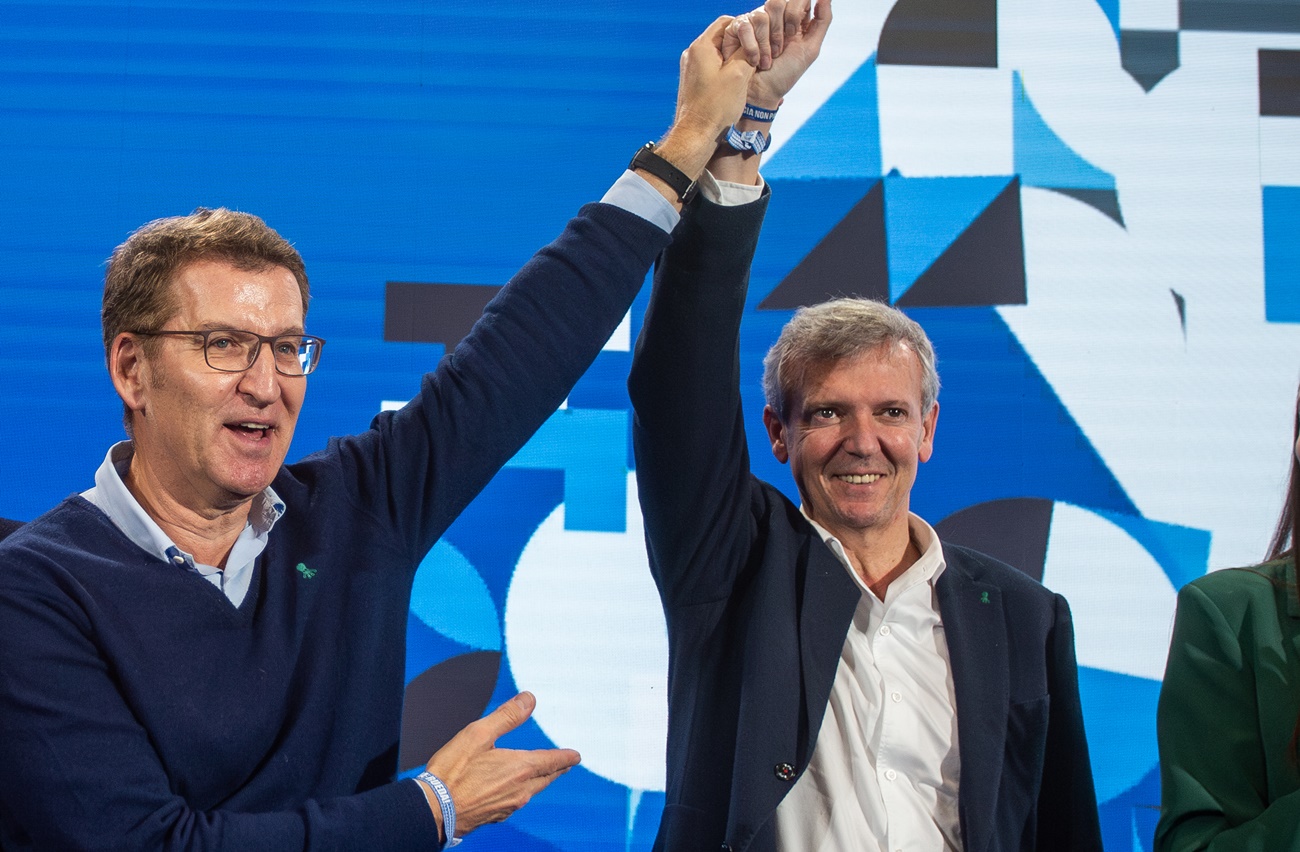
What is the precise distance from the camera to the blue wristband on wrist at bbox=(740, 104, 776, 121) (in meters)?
1.62

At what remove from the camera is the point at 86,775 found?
3.68ft

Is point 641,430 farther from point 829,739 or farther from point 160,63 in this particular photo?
point 160,63

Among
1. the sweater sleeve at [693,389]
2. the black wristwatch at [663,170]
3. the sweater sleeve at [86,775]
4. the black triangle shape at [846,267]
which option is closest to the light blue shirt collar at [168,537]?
the sweater sleeve at [86,775]

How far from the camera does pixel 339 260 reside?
8.29 ft

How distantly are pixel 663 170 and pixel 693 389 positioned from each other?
0.93 ft

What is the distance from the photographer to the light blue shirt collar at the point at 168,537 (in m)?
1.28

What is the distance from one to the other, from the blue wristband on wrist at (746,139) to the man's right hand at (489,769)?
2.49 feet

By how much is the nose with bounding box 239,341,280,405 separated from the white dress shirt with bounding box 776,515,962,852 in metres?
0.80

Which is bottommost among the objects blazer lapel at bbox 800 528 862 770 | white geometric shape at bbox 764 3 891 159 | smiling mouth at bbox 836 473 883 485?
blazer lapel at bbox 800 528 862 770

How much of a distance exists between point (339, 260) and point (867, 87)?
46.8 inches

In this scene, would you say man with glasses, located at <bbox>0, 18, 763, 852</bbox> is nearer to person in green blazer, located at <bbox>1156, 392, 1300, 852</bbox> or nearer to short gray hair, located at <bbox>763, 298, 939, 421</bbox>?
short gray hair, located at <bbox>763, 298, 939, 421</bbox>

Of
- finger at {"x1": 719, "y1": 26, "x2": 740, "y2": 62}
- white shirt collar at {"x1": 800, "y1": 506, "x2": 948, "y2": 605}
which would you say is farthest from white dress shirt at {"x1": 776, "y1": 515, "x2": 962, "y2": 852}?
finger at {"x1": 719, "y1": 26, "x2": 740, "y2": 62}

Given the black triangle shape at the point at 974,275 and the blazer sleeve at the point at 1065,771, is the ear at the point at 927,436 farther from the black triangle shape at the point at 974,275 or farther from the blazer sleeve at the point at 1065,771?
the black triangle shape at the point at 974,275

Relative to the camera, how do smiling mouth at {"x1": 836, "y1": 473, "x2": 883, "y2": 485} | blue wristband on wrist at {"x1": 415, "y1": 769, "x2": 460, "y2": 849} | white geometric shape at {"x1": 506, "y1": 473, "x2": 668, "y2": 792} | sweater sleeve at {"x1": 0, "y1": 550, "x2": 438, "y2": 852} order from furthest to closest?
1. white geometric shape at {"x1": 506, "y1": 473, "x2": 668, "y2": 792}
2. smiling mouth at {"x1": 836, "y1": 473, "x2": 883, "y2": 485}
3. blue wristband on wrist at {"x1": 415, "y1": 769, "x2": 460, "y2": 849}
4. sweater sleeve at {"x1": 0, "y1": 550, "x2": 438, "y2": 852}
